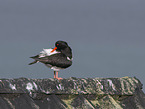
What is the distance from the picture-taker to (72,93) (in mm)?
8539

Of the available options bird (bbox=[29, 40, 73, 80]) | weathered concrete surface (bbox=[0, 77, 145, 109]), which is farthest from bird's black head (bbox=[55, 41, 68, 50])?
weathered concrete surface (bbox=[0, 77, 145, 109])

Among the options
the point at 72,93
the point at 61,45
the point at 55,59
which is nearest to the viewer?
the point at 72,93

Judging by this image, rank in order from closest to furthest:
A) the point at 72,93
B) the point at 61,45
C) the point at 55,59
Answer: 1. the point at 72,93
2. the point at 55,59
3. the point at 61,45

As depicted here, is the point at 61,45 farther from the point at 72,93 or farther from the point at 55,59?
the point at 72,93

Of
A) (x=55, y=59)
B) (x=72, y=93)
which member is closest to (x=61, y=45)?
(x=55, y=59)

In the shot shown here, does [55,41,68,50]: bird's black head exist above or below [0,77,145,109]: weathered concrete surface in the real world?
above

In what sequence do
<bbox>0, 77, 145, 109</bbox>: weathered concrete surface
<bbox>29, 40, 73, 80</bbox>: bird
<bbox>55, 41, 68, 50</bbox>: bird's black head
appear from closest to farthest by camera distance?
<bbox>0, 77, 145, 109</bbox>: weathered concrete surface < <bbox>29, 40, 73, 80</bbox>: bird < <bbox>55, 41, 68, 50</bbox>: bird's black head

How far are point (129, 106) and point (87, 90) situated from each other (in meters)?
1.14

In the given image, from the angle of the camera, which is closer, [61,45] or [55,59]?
[55,59]

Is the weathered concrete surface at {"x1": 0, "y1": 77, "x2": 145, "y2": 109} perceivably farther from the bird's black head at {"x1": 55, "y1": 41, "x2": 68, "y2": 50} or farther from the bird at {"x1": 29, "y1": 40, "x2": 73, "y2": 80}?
the bird's black head at {"x1": 55, "y1": 41, "x2": 68, "y2": 50}

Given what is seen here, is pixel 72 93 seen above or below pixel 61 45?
below

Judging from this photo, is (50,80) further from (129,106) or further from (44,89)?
(129,106)

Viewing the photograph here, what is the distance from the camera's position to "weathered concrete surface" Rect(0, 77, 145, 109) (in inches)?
305

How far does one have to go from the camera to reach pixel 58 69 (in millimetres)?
10656
